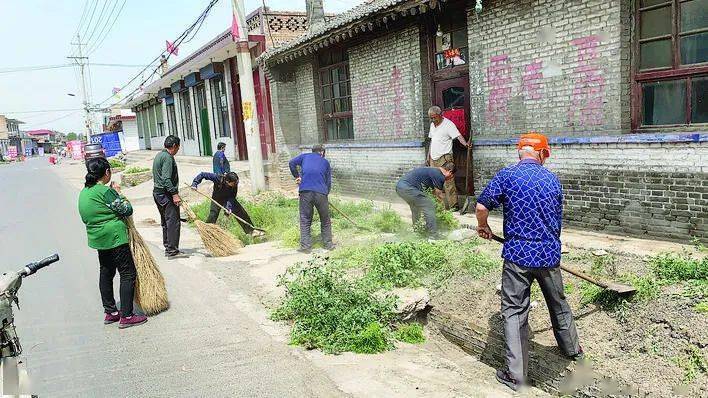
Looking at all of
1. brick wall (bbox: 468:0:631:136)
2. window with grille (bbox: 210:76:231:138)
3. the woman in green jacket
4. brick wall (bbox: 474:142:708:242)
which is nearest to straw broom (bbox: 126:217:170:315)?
the woman in green jacket

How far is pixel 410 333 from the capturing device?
501 centimetres

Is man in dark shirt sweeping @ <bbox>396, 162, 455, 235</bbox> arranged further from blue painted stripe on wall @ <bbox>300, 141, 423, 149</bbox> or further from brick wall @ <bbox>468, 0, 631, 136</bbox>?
blue painted stripe on wall @ <bbox>300, 141, 423, 149</bbox>

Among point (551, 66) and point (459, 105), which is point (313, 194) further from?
point (551, 66)

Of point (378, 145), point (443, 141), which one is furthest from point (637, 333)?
point (378, 145)

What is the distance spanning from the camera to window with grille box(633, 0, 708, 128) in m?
6.23

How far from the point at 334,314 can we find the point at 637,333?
95.6 inches

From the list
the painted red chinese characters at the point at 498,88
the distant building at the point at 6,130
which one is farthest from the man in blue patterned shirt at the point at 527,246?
the distant building at the point at 6,130

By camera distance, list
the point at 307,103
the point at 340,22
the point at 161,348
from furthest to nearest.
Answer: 1. the point at 307,103
2. the point at 340,22
3. the point at 161,348

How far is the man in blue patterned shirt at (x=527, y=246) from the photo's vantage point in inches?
152

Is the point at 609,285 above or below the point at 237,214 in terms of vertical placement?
below

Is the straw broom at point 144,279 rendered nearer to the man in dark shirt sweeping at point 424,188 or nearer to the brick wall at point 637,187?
the man in dark shirt sweeping at point 424,188

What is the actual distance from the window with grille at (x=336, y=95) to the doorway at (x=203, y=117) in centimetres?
1152

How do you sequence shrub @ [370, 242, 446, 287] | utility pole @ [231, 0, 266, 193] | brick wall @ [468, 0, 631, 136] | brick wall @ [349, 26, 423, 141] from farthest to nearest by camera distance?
utility pole @ [231, 0, 266, 193] < brick wall @ [349, 26, 423, 141] < brick wall @ [468, 0, 631, 136] < shrub @ [370, 242, 446, 287]

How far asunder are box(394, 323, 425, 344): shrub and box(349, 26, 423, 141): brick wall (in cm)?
605
